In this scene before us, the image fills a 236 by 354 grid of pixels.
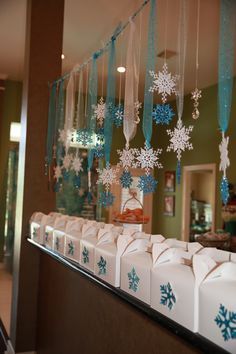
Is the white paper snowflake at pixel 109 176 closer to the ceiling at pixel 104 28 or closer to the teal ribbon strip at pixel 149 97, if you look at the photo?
the teal ribbon strip at pixel 149 97

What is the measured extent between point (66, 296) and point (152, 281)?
112 centimetres

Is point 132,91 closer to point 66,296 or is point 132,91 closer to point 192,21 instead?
point 66,296

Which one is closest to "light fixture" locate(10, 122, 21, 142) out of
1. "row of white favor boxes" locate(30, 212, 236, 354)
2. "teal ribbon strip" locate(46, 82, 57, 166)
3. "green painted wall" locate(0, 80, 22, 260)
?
"green painted wall" locate(0, 80, 22, 260)

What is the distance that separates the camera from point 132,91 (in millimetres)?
1836

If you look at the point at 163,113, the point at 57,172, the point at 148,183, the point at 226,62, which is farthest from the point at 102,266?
the point at 57,172

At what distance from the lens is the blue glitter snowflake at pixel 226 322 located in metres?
0.85

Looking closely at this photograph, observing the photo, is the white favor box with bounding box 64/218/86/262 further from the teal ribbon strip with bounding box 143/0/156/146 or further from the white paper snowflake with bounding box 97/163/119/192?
the teal ribbon strip with bounding box 143/0/156/146

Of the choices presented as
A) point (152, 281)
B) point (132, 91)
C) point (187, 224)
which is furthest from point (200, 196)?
point (152, 281)

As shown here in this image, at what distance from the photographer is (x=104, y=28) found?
4340mm

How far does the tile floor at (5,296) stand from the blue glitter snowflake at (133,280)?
235 centimetres

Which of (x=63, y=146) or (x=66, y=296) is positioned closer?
(x=66, y=296)

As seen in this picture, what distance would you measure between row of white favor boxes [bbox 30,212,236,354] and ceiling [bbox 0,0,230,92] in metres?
1.98

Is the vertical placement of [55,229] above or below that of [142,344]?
above

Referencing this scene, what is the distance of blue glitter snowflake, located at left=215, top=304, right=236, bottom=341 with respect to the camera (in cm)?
85
